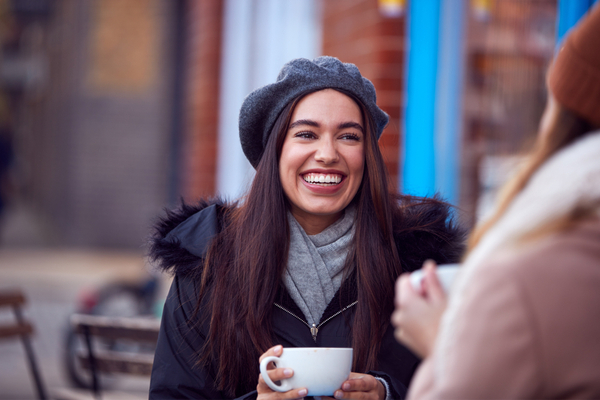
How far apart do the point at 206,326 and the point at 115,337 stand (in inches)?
55.2

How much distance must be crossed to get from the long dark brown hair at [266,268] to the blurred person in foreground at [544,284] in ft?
3.32

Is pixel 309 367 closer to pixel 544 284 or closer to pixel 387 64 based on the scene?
pixel 544 284

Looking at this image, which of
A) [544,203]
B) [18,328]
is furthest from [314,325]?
[18,328]

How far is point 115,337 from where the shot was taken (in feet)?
11.0

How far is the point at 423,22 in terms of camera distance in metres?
4.14

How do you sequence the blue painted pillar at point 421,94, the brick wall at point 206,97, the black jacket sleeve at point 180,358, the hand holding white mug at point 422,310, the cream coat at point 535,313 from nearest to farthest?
the cream coat at point 535,313
the hand holding white mug at point 422,310
the black jacket sleeve at point 180,358
the blue painted pillar at point 421,94
the brick wall at point 206,97

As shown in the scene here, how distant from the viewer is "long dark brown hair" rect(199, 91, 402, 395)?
6.73 ft

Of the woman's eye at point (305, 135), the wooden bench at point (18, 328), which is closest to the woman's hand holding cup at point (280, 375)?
the woman's eye at point (305, 135)

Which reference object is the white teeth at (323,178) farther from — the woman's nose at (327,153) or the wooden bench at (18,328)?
the wooden bench at (18,328)

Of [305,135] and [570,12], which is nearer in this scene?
[305,135]

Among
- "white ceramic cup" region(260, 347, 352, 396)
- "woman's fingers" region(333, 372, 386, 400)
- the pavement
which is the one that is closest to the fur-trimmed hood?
"woman's fingers" region(333, 372, 386, 400)

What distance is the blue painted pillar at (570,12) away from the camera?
2.36 metres

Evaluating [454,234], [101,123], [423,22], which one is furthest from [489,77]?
[101,123]

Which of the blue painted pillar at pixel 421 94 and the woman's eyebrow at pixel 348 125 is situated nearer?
the woman's eyebrow at pixel 348 125
